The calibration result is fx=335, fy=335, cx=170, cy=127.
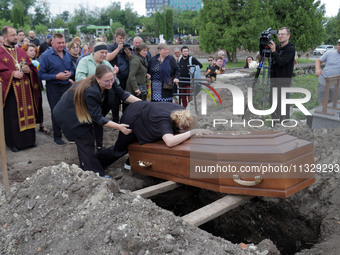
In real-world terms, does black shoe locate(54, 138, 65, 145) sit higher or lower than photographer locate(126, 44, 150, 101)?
lower

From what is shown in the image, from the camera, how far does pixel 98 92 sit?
11.7 feet

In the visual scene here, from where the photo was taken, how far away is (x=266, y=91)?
19.0 feet

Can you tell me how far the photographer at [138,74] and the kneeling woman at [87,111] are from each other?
1384 millimetres

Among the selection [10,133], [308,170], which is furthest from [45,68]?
[308,170]

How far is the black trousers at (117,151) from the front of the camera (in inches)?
150

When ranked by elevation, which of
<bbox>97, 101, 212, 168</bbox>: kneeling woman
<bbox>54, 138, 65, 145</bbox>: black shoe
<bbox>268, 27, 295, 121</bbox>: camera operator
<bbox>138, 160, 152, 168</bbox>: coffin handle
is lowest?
<bbox>54, 138, 65, 145</bbox>: black shoe

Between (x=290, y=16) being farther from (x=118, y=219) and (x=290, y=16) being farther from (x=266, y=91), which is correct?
(x=118, y=219)

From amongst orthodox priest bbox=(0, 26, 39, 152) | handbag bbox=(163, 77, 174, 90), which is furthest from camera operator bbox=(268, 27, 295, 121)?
orthodox priest bbox=(0, 26, 39, 152)

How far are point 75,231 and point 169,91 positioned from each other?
3956 mm

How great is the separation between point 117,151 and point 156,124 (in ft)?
2.45

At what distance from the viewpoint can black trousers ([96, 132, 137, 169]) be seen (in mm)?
3812

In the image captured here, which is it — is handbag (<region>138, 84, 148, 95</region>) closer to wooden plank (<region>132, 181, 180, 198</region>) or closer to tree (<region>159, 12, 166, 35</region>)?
wooden plank (<region>132, 181, 180, 198</region>)

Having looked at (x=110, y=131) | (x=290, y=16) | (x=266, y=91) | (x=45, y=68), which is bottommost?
(x=110, y=131)

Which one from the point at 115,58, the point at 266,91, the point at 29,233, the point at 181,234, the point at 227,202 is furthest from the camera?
the point at 266,91
